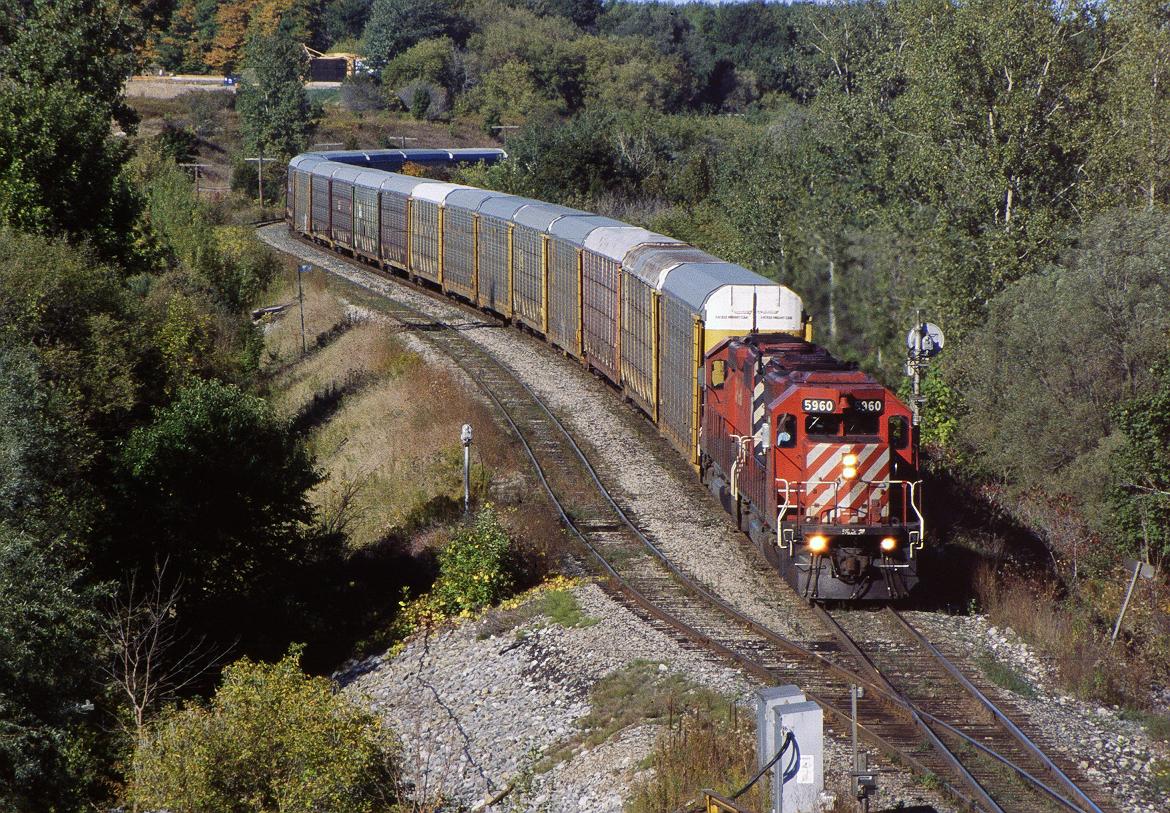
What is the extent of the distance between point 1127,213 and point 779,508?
15.3m

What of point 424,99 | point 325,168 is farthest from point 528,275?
point 424,99

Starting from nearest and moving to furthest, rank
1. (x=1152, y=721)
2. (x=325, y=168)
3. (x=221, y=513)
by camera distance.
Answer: (x=1152, y=721)
(x=221, y=513)
(x=325, y=168)

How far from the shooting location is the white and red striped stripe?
1551cm

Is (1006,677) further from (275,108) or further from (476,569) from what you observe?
(275,108)

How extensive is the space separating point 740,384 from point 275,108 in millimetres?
70719

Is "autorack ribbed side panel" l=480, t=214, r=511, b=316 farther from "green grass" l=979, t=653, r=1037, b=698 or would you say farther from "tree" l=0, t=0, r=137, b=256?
"green grass" l=979, t=653, r=1037, b=698

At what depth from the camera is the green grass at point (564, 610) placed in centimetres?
1655

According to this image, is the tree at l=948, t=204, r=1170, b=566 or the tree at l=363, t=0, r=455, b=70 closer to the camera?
the tree at l=948, t=204, r=1170, b=566

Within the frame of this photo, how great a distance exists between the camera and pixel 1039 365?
81.6 feet

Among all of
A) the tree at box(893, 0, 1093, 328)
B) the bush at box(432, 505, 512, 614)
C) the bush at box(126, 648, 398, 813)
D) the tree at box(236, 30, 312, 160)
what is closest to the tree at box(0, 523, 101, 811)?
the bush at box(126, 648, 398, 813)

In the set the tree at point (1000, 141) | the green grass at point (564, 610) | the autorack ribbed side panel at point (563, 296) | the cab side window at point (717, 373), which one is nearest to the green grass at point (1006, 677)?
the green grass at point (564, 610)

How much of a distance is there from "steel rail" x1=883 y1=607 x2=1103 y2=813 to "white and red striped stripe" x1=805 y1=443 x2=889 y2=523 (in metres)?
1.47

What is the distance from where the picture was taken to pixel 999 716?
12773mm

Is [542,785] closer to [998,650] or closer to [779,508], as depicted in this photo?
[779,508]
